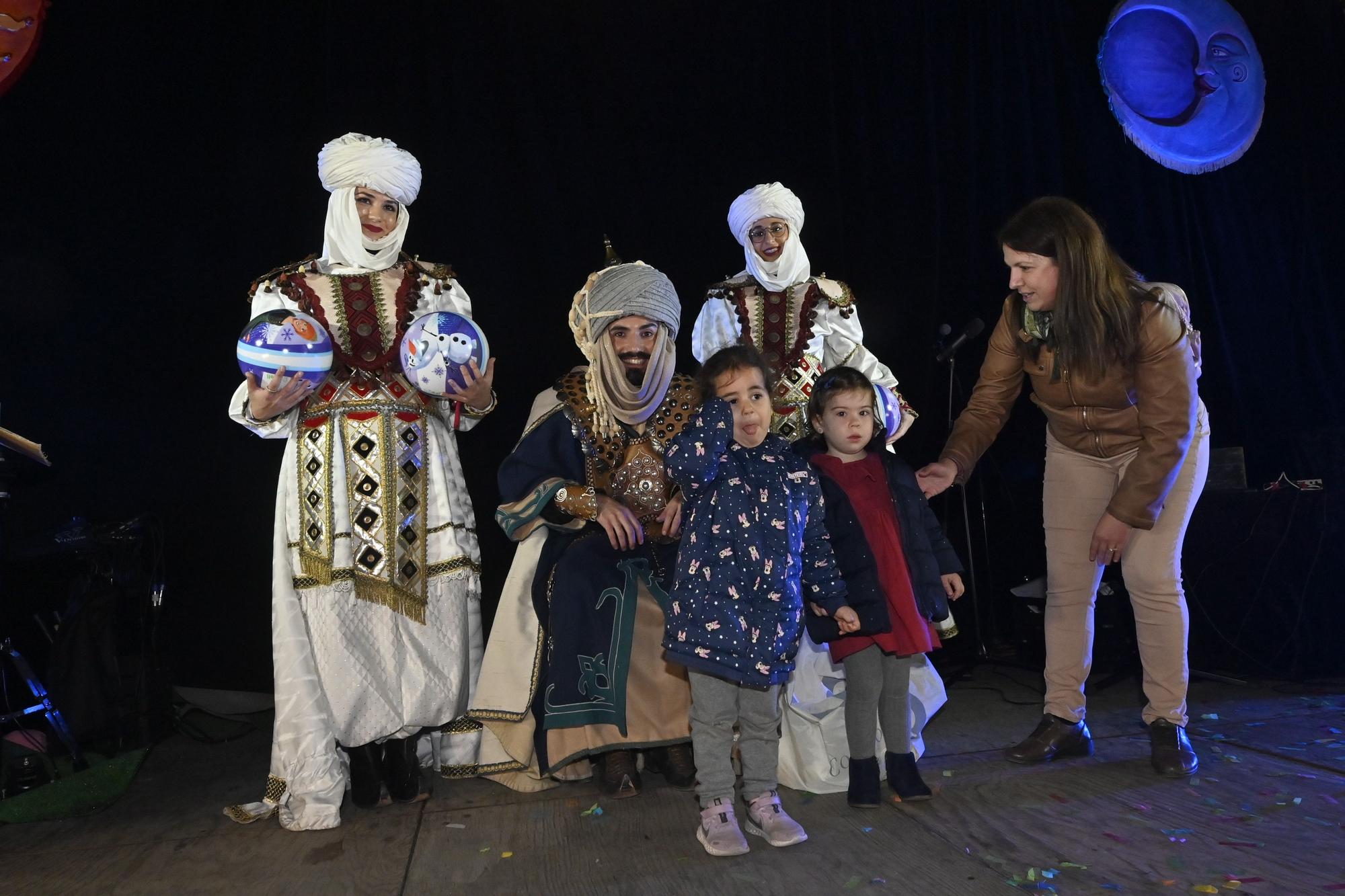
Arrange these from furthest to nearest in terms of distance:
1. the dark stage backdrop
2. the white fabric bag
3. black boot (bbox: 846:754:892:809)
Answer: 1. the dark stage backdrop
2. the white fabric bag
3. black boot (bbox: 846:754:892:809)

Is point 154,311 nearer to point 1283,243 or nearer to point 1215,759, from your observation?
point 1215,759

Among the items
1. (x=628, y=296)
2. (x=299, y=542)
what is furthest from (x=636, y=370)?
(x=299, y=542)

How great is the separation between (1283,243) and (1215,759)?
3510 millimetres

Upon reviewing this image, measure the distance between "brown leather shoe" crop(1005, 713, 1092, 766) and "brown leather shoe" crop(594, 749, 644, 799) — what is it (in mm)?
1104

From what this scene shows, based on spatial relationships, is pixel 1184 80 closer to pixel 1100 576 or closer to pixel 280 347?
pixel 1100 576

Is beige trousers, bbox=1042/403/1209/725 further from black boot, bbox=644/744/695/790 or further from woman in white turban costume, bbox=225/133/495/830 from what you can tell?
woman in white turban costume, bbox=225/133/495/830

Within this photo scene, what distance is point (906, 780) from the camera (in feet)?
8.83

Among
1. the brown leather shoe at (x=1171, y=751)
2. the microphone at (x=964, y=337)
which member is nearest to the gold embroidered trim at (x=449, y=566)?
the brown leather shoe at (x=1171, y=751)

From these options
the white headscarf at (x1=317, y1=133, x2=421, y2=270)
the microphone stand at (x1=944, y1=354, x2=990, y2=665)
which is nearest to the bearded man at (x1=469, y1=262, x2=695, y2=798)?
the white headscarf at (x1=317, y1=133, x2=421, y2=270)

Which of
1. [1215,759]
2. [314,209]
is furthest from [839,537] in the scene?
[314,209]

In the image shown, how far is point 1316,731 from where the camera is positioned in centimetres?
313

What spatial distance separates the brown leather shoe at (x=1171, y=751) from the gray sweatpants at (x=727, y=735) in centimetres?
112

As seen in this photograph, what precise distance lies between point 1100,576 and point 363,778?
2.26m

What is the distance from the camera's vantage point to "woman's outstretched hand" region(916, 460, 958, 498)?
293cm
